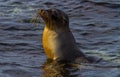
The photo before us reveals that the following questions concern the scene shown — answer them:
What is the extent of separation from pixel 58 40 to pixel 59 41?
31 mm

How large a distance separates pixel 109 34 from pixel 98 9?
298cm

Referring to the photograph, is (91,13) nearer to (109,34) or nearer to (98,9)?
(98,9)

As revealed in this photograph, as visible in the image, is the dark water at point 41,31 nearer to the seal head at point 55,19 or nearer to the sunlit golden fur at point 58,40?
the sunlit golden fur at point 58,40

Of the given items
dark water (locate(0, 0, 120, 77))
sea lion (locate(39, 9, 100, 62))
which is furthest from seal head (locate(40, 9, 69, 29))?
dark water (locate(0, 0, 120, 77))

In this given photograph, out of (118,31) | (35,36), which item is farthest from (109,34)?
(35,36)

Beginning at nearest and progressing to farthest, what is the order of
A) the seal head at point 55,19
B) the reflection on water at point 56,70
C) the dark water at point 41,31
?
the reflection on water at point 56,70, the dark water at point 41,31, the seal head at point 55,19

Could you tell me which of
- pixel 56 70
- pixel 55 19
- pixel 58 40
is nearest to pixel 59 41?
pixel 58 40

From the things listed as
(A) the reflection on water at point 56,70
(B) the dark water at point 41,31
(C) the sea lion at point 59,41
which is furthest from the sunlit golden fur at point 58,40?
(B) the dark water at point 41,31

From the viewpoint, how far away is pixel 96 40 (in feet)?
41.3

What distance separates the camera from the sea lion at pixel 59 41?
10578 millimetres

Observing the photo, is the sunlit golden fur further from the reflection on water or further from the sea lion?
the reflection on water

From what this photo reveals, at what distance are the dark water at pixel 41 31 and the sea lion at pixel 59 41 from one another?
1.31 feet

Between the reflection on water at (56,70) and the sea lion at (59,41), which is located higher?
the sea lion at (59,41)

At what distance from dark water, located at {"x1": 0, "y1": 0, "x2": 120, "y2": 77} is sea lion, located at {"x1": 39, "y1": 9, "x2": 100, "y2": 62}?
15.7 inches
